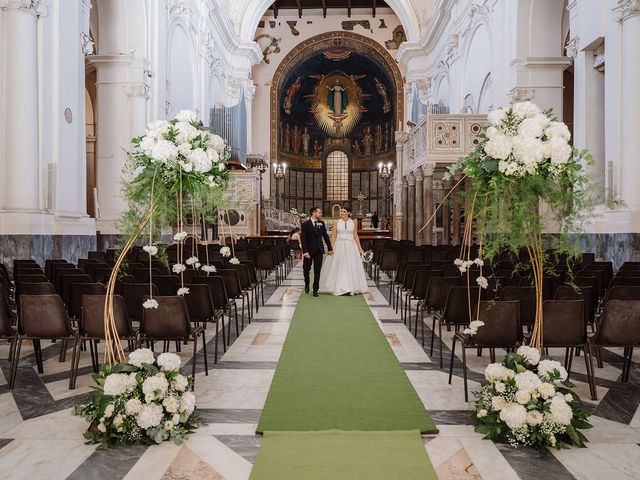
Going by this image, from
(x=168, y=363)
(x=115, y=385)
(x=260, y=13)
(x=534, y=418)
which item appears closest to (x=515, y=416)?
(x=534, y=418)

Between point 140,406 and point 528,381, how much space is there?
2.39 m

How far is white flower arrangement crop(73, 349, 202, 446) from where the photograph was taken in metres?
→ 3.46

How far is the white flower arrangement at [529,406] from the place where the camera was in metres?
3.39

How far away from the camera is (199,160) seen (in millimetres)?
3723

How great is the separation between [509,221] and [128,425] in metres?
2.72

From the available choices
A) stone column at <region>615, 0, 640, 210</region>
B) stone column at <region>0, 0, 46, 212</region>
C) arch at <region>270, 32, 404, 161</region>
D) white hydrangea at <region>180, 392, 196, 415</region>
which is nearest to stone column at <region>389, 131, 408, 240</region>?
arch at <region>270, 32, 404, 161</region>

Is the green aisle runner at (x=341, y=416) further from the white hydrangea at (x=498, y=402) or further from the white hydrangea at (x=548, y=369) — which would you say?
the white hydrangea at (x=548, y=369)

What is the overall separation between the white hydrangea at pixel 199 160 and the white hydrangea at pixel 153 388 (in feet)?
4.51

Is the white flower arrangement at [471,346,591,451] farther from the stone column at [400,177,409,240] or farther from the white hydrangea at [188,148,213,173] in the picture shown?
the stone column at [400,177,409,240]

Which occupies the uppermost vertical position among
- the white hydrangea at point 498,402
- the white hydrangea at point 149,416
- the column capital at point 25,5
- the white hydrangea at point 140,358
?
the column capital at point 25,5

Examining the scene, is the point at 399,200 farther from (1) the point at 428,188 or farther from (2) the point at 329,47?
(2) the point at 329,47

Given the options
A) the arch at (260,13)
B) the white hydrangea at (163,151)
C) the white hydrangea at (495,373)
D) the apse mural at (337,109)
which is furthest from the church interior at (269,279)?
the apse mural at (337,109)

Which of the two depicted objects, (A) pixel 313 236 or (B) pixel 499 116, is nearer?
(B) pixel 499 116

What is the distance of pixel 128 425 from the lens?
137 inches
